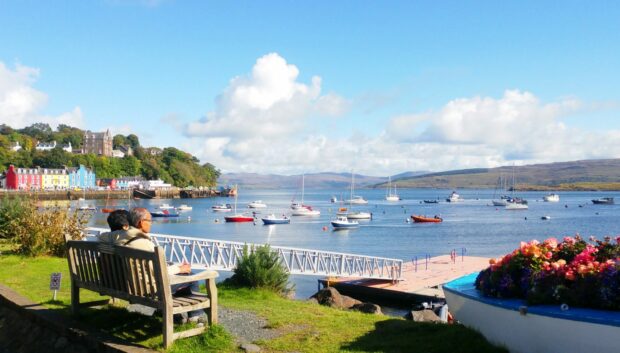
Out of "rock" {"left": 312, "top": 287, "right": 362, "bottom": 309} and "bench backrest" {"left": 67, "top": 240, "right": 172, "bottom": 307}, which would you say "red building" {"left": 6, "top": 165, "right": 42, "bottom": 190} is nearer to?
"rock" {"left": 312, "top": 287, "right": 362, "bottom": 309}

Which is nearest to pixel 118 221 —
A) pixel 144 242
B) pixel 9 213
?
pixel 144 242

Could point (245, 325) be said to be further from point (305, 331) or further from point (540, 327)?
point (540, 327)

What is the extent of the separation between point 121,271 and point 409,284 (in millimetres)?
21007

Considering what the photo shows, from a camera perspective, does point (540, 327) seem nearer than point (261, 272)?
Yes

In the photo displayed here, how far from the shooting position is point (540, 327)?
5.41 m

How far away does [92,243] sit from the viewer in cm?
683

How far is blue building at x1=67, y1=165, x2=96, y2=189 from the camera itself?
16475cm

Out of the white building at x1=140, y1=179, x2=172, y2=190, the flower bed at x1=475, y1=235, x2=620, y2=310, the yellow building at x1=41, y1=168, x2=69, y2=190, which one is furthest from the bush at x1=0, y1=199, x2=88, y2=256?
the white building at x1=140, y1=179, x2=172, y2=190

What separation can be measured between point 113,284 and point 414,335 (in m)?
3.58

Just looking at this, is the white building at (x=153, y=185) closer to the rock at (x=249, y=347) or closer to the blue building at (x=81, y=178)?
the blue building at (x=81, y=178)

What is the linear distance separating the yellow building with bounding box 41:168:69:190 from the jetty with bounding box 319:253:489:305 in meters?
141

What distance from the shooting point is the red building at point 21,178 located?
5714 inches

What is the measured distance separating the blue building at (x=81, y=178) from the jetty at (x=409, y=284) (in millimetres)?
149868

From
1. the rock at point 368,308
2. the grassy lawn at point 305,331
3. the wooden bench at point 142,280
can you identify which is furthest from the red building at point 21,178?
the wooden bench at point 142,280
